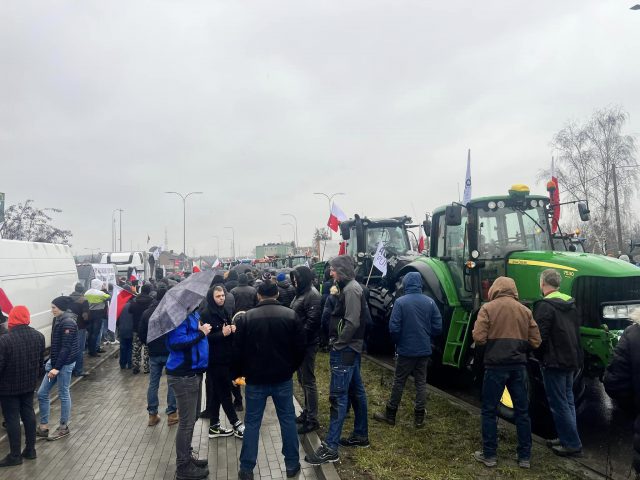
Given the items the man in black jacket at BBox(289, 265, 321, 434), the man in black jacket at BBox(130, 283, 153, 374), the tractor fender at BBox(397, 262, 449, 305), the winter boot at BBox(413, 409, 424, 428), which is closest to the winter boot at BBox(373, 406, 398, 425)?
the winter boot at BBox(413, 409, 424, 428)

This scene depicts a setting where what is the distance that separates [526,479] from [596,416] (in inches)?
106

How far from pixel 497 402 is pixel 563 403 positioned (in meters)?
0.75

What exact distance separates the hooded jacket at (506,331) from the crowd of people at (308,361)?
0.01 metres

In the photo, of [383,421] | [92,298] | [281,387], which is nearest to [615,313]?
[383,421]

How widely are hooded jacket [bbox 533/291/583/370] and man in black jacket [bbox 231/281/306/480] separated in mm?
2593

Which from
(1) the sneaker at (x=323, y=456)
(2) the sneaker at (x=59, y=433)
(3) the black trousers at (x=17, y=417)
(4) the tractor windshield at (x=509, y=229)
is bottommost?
(2) the sneaker at (x=59, y=433)

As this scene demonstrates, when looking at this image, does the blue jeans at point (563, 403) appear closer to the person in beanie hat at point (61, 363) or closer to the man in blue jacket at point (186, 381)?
the man in blue jacket at point (186, 381)

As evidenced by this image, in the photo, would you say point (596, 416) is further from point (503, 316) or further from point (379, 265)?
point (379, 265)

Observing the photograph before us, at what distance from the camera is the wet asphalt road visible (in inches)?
192

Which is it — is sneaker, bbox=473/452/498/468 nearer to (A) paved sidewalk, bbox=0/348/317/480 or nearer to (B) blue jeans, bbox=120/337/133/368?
(A) paved sidewalk, bbox=0/348/317/480

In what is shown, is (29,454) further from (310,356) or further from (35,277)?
(35,277)

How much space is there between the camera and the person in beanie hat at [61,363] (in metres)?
6.25

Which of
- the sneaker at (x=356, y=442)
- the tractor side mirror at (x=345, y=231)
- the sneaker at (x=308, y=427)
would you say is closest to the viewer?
the sneaker at (x=356, y=442)

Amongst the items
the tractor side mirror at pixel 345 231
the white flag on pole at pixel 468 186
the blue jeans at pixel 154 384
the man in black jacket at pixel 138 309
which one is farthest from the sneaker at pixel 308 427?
the tractor side mirror at pixel 345 231
